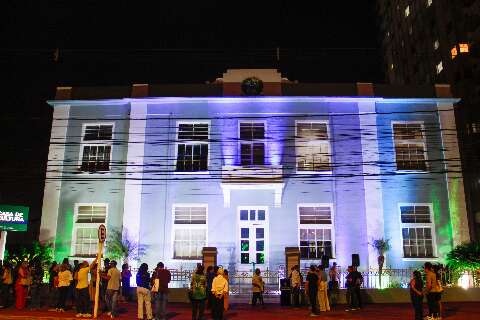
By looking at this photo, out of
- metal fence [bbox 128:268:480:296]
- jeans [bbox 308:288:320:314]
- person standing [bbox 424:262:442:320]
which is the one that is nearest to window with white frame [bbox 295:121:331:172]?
metal fence [bbox 128:268:480:296]

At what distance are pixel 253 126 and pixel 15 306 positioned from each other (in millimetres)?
13142

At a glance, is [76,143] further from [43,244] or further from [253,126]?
[253,126]

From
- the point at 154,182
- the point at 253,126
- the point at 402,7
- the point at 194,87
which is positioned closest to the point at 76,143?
the point at 154,182

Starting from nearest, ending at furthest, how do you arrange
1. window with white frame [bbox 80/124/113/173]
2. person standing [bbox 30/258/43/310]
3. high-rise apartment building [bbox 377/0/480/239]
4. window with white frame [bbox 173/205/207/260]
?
person standing [bbox 30/258/43/310]
window with white frame [bbox 173/205/207/260]
window with white frame [bbox 80/124/113/173]
high-rise apartment building [bbox 377/0/480/239]

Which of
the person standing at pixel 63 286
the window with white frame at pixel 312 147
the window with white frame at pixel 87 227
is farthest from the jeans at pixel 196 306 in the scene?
the window with white frame at pixel 312 147

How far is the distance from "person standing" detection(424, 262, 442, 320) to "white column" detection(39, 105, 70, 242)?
17.2 m

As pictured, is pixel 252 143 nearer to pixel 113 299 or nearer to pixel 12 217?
pixel 113 299

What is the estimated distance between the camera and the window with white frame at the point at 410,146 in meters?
23.9

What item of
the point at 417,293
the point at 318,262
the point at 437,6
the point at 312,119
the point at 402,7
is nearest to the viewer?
the point at 417,293

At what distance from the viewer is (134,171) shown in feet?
77.2

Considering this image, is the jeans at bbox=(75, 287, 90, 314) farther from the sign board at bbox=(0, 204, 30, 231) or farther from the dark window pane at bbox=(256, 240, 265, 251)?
the dark window pane at bbox=(256, 240, 265, 251)

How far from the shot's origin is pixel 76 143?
24609 mm

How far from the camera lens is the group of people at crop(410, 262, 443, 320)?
13820mm

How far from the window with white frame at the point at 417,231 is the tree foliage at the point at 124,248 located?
12.4 meters
